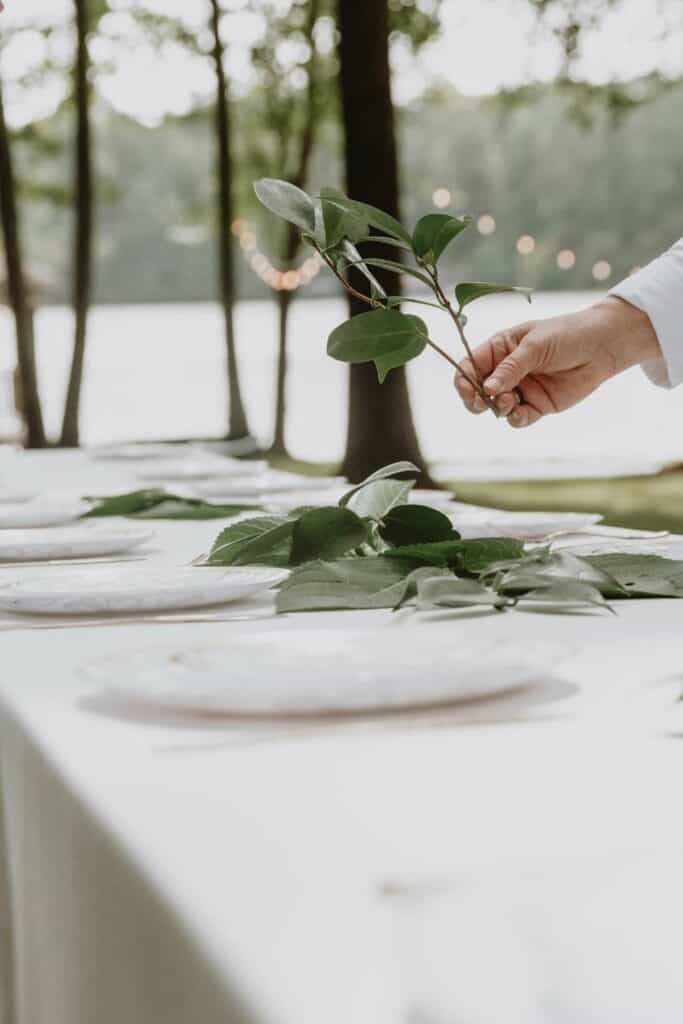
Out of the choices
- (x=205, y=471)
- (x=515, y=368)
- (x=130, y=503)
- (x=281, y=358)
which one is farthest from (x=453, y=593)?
(x=281, y=358)

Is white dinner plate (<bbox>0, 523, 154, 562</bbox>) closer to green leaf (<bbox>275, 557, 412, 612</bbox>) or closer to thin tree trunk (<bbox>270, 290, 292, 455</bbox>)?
green leaf (<bbox>275, 557, 412, 612</bbox>)

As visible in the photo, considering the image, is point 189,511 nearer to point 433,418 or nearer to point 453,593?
point 453,593

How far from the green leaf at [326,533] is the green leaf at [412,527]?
4 centimetres

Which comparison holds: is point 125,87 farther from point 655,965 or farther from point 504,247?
point 504,247

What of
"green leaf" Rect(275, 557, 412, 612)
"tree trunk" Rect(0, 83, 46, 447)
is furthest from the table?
"tree trunk" Rect(0, 83, 46, 447)

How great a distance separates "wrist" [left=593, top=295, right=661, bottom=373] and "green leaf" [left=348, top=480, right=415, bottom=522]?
48 centimetres

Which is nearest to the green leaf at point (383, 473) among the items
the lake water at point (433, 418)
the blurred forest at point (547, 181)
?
the lake water at point (433, 418)

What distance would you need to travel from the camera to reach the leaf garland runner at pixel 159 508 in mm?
2580

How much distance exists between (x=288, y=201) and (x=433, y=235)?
143 mm

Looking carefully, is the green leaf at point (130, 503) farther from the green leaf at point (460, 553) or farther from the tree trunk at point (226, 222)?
the tree trunk at point (226, 222)

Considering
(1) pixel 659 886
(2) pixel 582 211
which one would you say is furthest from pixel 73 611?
Answer: (2) pixel 582 211

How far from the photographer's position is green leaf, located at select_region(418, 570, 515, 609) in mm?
1426

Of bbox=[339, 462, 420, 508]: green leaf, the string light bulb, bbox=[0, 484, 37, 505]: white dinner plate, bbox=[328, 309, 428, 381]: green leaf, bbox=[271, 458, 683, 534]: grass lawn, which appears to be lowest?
bbox=[271, 458, 683, 534]: grass lawn

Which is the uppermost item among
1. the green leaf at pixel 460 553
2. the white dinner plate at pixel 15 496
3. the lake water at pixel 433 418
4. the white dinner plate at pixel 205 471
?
the green leaf at pixel 460 553
